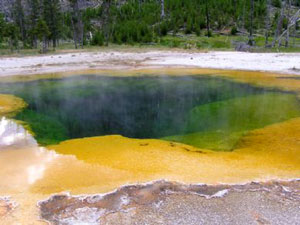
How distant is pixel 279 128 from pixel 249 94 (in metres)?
4.65

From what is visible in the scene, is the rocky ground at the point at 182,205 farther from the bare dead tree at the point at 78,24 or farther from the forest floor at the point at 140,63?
the bare dead tree at the point at 78,24

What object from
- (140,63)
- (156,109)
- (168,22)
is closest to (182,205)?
(156,109)

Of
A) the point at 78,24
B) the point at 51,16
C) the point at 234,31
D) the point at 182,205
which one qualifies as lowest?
the point at 182,205

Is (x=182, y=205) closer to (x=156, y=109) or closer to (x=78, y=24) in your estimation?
(x=156, y=109)

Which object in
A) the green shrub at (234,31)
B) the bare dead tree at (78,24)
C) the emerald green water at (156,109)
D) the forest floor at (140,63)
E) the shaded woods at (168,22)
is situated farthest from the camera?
the bare dead tree at (78,24)

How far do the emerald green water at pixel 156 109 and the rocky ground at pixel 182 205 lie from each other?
2.41 meters

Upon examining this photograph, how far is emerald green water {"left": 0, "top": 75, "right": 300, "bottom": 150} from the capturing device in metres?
9.01

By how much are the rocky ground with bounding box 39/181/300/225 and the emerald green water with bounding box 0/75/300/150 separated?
7.89 ft

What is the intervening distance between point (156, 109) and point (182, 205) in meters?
6.90

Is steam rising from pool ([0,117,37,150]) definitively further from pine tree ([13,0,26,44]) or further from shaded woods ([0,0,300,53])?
pine tree ([13,0,26,44])

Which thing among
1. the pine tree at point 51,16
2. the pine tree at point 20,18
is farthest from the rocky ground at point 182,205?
the pine tree at point 20,18

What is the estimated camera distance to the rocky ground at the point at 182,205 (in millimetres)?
4484

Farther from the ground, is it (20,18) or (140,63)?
(20,18)

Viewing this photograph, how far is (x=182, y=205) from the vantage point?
4.85 metres
